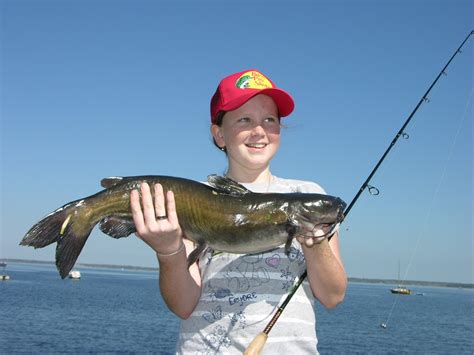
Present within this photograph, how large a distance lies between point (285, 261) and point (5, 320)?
5169 cm

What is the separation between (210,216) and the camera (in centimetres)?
427

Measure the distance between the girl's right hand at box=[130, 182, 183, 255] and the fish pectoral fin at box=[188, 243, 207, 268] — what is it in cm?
18

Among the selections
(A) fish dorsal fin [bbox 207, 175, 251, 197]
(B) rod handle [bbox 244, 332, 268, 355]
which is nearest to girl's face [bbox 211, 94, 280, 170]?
(A) fish dorsal fin [bbox 207, 175, 251, 197]

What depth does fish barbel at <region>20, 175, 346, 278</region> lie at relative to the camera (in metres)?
4.14

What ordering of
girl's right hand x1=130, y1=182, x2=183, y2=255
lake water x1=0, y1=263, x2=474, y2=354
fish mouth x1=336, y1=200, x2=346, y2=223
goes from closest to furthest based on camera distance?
girl's right hand x1=130, y1=182, x2=183, y2=255 < fish mouth x1=336, y1=200, x2=346, y2=223 < lake water x1=0, y1=263, x2=474, y2=354

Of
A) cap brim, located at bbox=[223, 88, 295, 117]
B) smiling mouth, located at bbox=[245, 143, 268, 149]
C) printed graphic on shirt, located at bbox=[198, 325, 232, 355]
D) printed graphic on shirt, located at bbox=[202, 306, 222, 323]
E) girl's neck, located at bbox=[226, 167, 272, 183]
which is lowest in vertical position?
printed graphic on shirt, located at bbox=[198, 325, 232, 355]

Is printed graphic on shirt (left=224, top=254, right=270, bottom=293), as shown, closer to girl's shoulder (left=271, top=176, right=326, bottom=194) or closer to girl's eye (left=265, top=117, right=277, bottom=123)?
girl's shoulder (left=271, top=176, right=326, bottom=194)

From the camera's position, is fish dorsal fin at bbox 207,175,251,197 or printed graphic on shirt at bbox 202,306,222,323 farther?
fish dorsal fin at bbox 207,175,251,197

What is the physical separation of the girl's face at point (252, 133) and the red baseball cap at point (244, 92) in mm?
102

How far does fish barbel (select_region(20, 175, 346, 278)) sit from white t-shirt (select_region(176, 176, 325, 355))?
190mm

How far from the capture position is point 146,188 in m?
4.07

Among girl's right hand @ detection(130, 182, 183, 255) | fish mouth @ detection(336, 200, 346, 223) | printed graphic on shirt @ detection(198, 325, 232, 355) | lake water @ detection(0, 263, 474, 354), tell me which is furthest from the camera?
lake water @ detection(0, 263, 474, 354)

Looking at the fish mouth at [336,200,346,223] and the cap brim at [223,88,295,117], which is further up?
the cap brim at [223,88,295,117]

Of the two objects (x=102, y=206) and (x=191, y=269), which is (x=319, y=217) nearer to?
(x=191, y=269)
